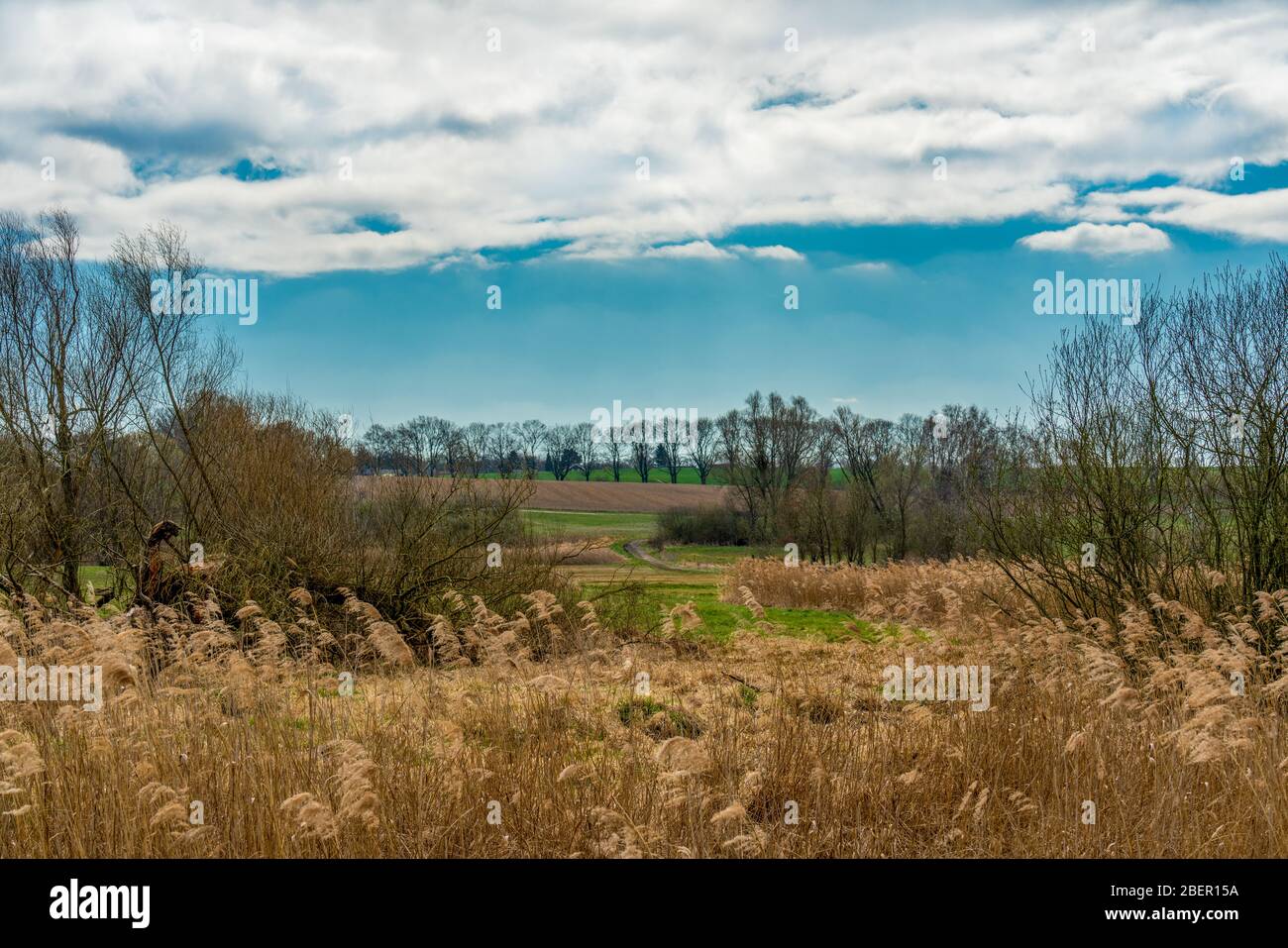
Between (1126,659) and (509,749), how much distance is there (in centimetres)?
802

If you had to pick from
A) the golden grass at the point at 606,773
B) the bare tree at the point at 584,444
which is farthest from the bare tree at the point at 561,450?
Answer: the golden grass at the point at 606,773

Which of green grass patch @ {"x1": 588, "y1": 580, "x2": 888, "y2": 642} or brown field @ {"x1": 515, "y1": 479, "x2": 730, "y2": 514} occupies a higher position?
brown field @ {"x1": 515, "y1": 479, "x2": 730, "y2": 514}

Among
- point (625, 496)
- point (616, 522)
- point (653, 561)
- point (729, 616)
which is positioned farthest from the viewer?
point (625, 496)

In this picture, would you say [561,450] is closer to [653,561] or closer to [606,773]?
[653,561]

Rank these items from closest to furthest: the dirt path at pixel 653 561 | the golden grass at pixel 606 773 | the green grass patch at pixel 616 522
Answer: the golden grass at pixel 606 773
the dirt path at pixel 653 561
the green grass patch at pixel 616 522

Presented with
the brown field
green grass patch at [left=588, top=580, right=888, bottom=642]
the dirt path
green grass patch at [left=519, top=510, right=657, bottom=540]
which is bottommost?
green grass patch at [left=588, top=580, right=888, bottom=642]

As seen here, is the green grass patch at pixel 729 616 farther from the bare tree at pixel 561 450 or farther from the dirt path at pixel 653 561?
the bare tree at pixel 561 450

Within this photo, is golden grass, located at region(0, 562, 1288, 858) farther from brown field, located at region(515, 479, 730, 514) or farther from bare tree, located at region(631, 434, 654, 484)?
bare tree, located at region(631, 434, 654, 484)

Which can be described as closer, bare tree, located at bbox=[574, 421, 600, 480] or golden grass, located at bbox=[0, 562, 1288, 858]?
golden grass, located at bbox=[0, 562, 1288, 858]

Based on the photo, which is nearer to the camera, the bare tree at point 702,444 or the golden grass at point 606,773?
the golden grass at point 606,773

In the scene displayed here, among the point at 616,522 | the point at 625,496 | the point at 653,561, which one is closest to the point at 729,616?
the point at 653,561

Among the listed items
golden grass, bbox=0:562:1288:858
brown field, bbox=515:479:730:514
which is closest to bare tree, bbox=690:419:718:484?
brown field, bbox=515:479:730:514
